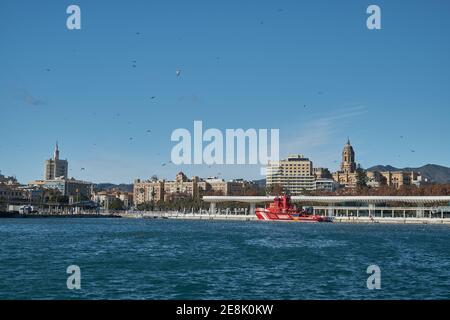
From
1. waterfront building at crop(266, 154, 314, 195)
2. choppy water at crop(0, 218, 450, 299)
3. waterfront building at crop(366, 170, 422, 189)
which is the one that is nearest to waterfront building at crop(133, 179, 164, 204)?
waterfront building at crop(266, 154, 314, 195)

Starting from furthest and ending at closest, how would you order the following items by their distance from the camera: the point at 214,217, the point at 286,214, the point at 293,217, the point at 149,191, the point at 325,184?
the point at 149,191, the point at 325,184, the point at 214,217, the point at 286,214, the point at 293,217

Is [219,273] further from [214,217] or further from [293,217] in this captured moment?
[214,217]

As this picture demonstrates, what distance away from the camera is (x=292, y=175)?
186500 millimetres

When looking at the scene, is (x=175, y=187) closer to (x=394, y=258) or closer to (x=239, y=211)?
(x=239, y=211)

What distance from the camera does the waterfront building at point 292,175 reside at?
7146 inches

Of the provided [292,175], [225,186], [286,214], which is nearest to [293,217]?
[286,214]

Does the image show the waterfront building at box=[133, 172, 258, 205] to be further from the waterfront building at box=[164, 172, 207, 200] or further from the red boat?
the red boat

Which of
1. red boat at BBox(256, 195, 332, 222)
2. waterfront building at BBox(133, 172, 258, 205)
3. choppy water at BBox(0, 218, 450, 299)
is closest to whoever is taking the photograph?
choppy water at BBox(0, 218, 450, 299)

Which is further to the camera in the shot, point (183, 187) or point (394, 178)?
point (183, 187)

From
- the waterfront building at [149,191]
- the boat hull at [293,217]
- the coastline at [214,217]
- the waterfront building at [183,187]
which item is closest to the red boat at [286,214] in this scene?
the boat hull at [293,217]

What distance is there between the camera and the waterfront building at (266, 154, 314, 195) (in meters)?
182

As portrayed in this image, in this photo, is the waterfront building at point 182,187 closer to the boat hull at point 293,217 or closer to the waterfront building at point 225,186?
the waterfront building at point 225,186

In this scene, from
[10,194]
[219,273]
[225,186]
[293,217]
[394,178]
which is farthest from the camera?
[225,186]
